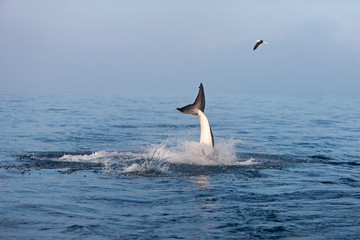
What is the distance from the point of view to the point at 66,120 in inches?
1219

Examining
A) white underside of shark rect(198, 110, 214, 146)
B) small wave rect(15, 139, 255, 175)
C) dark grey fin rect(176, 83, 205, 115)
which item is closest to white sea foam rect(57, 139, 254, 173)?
small wave rect(15, 139, 255, 175)

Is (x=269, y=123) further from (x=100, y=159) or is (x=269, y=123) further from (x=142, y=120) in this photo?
(x=100, y=159)

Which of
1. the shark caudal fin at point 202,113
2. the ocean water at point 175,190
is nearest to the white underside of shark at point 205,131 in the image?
the shark caudal fin at point 202,113

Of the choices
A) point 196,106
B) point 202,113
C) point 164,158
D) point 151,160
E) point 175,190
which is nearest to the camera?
point 175,190

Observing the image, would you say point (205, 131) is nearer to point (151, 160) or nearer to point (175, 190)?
point (151, 160)

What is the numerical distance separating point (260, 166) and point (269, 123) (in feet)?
56.5

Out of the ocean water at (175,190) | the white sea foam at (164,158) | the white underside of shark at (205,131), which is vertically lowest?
the ocean water at (175,190)

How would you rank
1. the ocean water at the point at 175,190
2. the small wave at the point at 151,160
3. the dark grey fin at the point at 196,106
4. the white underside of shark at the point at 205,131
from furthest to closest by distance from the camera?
the dark grey fin at the point at 196,106 → the white underside of shark at the point at 205,131 → the small wave at the point at 151,160 → the ocean water at the point at 175,190

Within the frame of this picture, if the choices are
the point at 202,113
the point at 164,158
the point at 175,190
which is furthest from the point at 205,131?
the point at 175,190

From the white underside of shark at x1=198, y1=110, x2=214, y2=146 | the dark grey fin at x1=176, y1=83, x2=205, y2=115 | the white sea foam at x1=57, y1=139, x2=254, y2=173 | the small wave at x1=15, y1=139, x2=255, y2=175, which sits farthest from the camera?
the dark grey fin at x1=176, y1=83, x2=205, y2=115

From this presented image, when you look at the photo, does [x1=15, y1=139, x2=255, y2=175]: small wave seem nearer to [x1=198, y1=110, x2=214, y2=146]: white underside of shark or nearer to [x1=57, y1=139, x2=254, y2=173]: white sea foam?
[x1=57, y1=139, x2=254, y2=173]: white sea foam

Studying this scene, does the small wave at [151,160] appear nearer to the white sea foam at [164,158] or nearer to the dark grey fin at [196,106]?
the white sea foam at [164,158]

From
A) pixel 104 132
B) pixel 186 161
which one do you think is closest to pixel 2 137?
pixel 104 132

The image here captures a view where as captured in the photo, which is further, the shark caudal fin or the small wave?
the shark caudal fin
